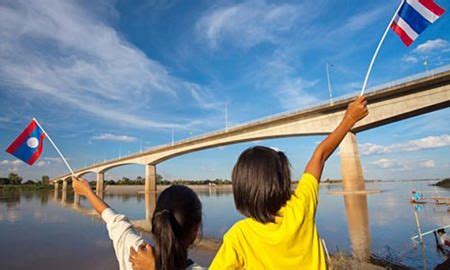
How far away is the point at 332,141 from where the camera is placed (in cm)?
145

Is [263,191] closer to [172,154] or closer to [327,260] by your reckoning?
[327,260]

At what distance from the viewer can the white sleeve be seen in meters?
1.48

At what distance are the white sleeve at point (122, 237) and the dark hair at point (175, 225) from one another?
7.0 inches

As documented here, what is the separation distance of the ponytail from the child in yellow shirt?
0.24 m

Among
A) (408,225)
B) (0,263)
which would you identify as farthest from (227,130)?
(0,263)

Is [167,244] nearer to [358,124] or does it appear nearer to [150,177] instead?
[358,124]

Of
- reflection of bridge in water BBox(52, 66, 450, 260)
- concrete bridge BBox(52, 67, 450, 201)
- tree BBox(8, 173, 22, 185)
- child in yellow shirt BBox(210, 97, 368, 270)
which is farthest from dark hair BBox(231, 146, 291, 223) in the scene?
tree BBox(8, 173, 22, 185)

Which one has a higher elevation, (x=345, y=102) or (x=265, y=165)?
(x=345, y=102)

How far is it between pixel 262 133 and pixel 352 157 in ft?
30.0

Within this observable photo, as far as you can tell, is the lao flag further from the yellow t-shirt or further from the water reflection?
the water reflection

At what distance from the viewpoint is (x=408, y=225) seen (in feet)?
36.2

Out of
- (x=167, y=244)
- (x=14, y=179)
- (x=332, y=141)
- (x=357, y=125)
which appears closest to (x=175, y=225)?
(x=167, y=244)

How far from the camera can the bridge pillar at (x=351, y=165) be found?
2330 cm

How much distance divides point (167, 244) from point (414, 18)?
407cm
